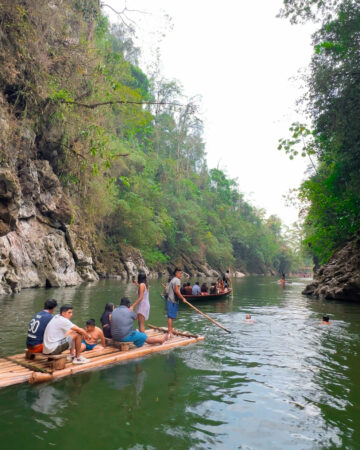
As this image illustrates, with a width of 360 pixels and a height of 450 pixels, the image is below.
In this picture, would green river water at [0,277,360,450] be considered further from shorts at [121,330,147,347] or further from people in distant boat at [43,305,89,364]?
people in distant boat at [43,305,89,364]

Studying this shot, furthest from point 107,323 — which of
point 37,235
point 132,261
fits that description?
point 132,261

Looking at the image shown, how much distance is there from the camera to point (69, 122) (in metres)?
16.2

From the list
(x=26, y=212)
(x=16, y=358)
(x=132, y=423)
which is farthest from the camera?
(x=26, y=212)

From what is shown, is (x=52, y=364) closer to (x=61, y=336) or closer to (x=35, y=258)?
(x=61, y=336)

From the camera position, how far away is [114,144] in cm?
3141

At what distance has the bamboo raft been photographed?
15.8 feet

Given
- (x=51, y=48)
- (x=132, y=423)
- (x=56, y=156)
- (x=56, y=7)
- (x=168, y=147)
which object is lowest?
(x=132, y=423)

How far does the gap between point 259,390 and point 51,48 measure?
16.1m

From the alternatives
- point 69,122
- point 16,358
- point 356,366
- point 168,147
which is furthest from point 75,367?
point 168,147

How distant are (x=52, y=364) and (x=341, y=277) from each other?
16.8 meters

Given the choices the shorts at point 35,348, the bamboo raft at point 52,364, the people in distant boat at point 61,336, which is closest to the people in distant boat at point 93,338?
the bamboo raft at point 52,364

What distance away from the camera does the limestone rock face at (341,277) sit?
16.8 meters

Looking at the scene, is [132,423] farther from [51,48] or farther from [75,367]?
[51,48]

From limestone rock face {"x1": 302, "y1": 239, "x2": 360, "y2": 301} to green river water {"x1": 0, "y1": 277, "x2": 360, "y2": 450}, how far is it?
9.59 metres
